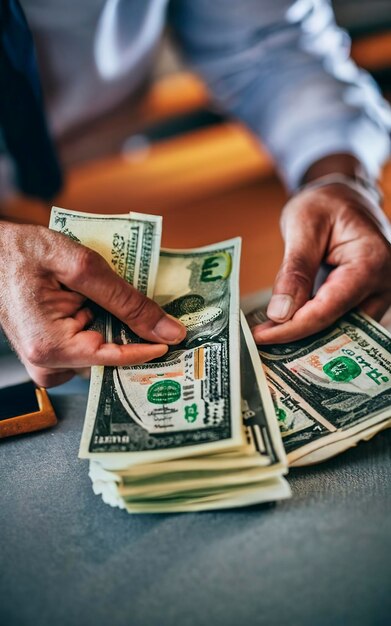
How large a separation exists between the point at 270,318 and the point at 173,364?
0.49 ft

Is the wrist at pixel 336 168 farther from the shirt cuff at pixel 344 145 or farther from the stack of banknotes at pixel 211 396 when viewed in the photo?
the stack of banknotes at pixel 211 396

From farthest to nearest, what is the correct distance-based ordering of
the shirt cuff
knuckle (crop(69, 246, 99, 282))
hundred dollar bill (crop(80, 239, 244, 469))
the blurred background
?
the blurred background
the shirt cuff
knuckle (crop(69, 246, 99, 282))
hundred dollar bill (crop(80, 239, 244, 469))

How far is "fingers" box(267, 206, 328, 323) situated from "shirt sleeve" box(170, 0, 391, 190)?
429mm

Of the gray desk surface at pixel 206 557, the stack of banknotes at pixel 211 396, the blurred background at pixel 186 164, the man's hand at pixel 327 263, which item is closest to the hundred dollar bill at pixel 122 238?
the stack of banknotes at pixel 211 396

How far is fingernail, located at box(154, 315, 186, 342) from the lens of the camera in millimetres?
767

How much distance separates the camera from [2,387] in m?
0.82

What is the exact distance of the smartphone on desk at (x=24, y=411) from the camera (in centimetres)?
75

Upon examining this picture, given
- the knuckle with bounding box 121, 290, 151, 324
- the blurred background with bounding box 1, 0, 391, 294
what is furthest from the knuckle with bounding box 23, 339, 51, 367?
the blurred background with bounding box 1, 0, 391, 294

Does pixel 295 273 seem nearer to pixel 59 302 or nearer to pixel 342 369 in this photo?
pixel 342 369

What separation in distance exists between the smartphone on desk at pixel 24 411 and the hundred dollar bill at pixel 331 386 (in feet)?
0.99

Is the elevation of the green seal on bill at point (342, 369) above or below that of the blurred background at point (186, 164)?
above

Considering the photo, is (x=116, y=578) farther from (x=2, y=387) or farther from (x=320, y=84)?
(x=320, y=84)

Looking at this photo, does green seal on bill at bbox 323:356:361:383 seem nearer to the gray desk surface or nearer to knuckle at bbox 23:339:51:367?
the gray desk surface

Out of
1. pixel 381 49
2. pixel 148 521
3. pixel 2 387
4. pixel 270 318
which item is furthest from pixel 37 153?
pixel 381 49
